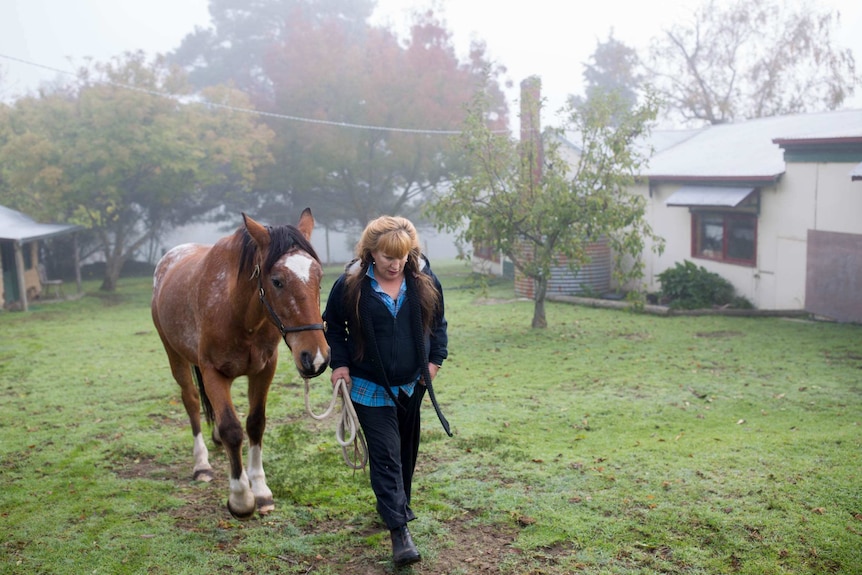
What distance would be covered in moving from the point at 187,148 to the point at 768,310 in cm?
1548

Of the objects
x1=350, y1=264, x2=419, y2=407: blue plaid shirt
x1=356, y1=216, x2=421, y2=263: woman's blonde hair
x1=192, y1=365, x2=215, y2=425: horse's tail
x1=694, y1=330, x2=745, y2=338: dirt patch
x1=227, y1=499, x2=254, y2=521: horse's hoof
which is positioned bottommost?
x1=227, y1=499, x2=254, y2=521: horse's hoof

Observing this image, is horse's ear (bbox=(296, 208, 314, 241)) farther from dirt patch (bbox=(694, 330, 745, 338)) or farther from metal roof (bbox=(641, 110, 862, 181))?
metal roof (bbox=(641, 110, 862, 181))

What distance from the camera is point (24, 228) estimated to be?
1973 cm

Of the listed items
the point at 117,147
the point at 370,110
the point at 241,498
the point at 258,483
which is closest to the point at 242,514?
the point at 241,498

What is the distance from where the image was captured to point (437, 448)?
6.00m

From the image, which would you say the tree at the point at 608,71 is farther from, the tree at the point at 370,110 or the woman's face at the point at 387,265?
the woman's face at the point at 387,265

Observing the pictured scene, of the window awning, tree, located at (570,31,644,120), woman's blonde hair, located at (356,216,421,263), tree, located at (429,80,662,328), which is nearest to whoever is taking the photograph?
woman's blonde hair, located at (356,216,421,263)

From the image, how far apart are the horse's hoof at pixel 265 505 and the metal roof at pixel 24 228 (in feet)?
51.5

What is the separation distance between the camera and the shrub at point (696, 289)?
14719 millimetres

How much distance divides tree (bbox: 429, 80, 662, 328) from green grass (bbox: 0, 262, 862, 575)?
2300mm

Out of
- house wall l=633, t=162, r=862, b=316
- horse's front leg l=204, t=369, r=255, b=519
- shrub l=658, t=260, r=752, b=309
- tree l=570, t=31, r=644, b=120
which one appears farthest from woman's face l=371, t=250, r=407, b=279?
tree l=570, t=31, r=644, b=120

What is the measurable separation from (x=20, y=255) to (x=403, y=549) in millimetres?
17638

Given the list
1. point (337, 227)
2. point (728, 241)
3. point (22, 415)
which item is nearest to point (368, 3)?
point (337, 227)

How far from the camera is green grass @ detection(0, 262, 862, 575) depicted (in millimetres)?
4051
